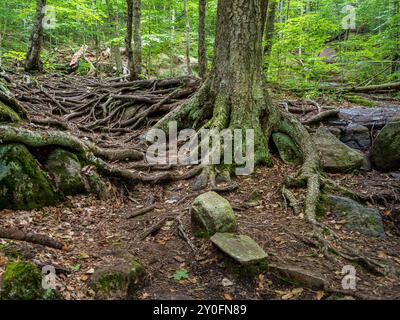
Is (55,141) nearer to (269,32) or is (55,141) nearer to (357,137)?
(357,137)

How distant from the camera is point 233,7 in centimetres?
661

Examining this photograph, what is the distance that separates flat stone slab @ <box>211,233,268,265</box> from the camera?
3.87m

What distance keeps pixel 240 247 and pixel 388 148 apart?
4476 millimetres

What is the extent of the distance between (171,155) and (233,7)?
3.30 metres

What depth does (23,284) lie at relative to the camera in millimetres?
2949

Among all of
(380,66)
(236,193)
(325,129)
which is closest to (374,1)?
(380,66)

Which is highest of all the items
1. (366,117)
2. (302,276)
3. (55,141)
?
(366,117)

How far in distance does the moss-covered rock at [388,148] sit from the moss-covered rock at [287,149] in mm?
1652

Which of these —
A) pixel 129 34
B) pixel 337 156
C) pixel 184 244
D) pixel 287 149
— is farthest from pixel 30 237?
pixel 129 34

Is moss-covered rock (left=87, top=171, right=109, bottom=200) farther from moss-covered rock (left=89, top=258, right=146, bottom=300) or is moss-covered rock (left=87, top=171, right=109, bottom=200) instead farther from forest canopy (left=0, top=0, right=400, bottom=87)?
forest canopy (left=0, top=0, right=400, bottom=87)

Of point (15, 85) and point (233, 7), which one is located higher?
point (233, 7)

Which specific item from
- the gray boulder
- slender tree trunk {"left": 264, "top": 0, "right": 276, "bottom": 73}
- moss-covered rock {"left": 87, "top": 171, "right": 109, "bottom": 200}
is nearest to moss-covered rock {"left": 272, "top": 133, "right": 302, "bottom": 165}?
the gray boulder

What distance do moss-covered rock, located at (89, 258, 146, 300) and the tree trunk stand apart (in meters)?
11.9

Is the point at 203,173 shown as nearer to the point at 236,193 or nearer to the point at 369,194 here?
the point at 236,193
